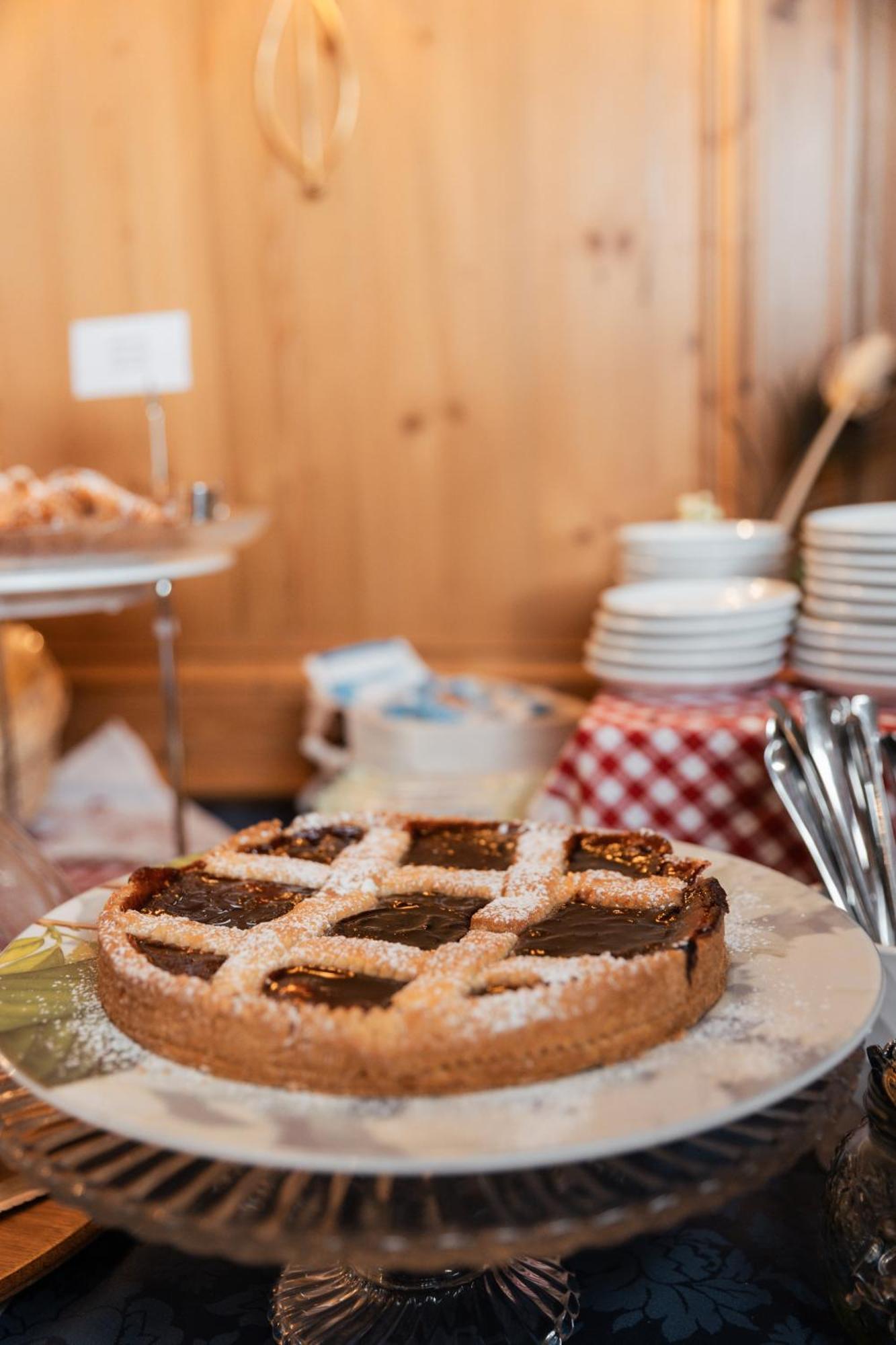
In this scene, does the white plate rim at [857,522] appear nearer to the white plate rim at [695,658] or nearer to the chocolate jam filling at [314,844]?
the white plate rim at [695,658]

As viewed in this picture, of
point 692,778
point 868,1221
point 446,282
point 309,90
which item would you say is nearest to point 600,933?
point 868,1221

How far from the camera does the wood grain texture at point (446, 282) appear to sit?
2549 millimetres

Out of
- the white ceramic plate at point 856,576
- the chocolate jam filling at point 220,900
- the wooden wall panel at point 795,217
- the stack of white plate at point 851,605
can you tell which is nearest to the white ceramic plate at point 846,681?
the stack of white plate at point 851,605

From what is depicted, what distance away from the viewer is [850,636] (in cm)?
149

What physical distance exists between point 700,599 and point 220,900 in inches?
42.9

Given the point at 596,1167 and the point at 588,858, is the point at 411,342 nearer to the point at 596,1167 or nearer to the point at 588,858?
the point at 588,858

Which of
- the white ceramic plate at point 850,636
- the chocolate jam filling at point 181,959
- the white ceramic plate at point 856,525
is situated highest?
the white ceramic plate at point 856,525

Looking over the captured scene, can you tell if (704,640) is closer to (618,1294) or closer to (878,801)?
(878,801)

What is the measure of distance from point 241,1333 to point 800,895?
481mm

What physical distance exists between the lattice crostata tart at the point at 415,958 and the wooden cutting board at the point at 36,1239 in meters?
0.25

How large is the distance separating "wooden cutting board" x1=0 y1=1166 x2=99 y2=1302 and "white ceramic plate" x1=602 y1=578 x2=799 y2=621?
1021 mm

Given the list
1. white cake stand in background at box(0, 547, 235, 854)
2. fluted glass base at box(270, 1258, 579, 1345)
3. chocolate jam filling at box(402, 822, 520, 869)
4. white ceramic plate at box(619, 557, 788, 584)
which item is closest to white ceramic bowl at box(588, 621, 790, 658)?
white ceramic plate at box(619, 557, 788, 584)

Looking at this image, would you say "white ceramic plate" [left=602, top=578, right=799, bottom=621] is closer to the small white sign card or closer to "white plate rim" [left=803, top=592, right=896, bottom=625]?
"white plate rim" [left=803, top=592, right=896, bottom=625]

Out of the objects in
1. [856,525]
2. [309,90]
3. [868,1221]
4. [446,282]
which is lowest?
[868,1221]
